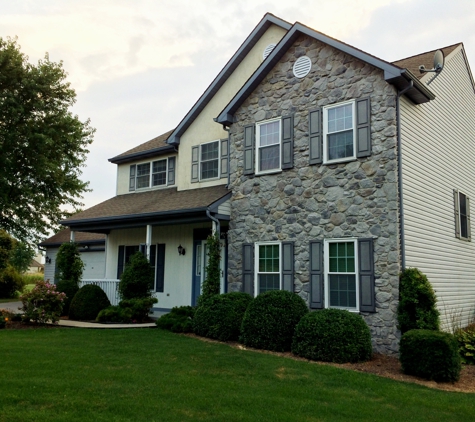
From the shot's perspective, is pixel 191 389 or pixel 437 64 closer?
pixel 191 389

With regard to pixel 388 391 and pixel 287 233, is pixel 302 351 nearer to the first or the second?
pixel 388 391

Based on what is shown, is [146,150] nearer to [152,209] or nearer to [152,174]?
[152,174]

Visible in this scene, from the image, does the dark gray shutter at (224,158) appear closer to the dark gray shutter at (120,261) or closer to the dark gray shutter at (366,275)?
the dark gray shutter at (120,261)

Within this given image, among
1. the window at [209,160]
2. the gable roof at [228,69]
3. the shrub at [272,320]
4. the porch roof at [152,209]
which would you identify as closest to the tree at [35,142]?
the porch roof at [152,209]

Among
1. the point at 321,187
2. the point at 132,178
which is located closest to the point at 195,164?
the point at 132,178

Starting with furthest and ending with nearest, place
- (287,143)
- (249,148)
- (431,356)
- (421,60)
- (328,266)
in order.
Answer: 1. (421,60)
2. (249,148)
3. (287,143)
4. (328,266)
5. (431,356)

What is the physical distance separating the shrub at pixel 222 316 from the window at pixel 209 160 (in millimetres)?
4625

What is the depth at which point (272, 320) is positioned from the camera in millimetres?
10031

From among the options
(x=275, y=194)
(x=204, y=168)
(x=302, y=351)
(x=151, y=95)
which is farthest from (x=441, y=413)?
(x=151, y=95)

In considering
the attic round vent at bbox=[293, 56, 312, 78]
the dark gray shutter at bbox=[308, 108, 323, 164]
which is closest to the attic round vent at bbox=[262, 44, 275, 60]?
the attic round vent at bbox=[293, 56, 312, 78]

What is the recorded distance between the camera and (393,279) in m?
9.87

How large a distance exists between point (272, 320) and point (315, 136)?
4466 mm

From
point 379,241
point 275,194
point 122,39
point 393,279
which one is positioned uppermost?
point 122,39

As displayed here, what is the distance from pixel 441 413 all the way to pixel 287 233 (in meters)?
6.10
